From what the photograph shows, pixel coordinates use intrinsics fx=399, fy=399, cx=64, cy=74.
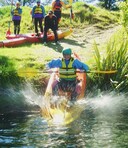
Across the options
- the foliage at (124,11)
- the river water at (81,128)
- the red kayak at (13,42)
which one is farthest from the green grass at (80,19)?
the river water at (81,128)

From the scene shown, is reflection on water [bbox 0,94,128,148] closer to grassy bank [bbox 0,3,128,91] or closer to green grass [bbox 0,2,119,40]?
grassy bank [bbox 0,3,128,91]

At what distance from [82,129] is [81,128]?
0.07 meters

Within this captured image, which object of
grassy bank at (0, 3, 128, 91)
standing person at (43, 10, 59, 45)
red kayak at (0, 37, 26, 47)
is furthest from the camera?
standing person at (43, 10, 59, 45)

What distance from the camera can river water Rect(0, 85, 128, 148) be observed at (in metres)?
7.45

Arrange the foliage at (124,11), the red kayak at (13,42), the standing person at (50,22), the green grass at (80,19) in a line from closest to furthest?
the foliage at (124,11)
the red kayak at (13,42)
the standing person at (50,22)
the green grass at (80,19)

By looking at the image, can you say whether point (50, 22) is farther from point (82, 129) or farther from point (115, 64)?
point (82, 129)

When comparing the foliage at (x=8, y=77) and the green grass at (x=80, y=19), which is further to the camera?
the green grass at (x=80, y=19)

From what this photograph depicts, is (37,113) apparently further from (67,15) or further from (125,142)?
(67,15)

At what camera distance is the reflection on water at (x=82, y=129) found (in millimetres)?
7453

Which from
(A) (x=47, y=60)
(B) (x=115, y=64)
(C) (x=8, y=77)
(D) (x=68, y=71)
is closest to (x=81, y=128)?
(D) (x=68, y=71)

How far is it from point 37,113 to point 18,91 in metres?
0.86

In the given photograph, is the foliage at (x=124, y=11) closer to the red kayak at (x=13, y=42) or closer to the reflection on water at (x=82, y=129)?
the reflection on water at (x=82, y=129)

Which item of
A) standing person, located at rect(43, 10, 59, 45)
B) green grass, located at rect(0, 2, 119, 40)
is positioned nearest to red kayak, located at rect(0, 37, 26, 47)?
standing person, located at rect(43, 10, 59, 45)

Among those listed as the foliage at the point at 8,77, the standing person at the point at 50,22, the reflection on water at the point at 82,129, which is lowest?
the reflection on water at the point at 82,129
